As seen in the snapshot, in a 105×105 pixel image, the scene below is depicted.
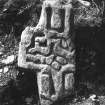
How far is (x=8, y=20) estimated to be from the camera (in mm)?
2254

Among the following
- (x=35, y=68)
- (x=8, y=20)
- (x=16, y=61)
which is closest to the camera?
(x=35, y=68)

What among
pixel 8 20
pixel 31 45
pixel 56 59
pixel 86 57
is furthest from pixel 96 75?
pixel 8 20

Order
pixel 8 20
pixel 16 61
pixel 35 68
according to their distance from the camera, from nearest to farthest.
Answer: pixel 35 68
pixel 16 61
pixel 8 20

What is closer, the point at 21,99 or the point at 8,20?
the point at 21,99

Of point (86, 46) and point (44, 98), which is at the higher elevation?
point (86, 46)

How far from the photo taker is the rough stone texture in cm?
195

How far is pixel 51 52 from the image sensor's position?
1978mm

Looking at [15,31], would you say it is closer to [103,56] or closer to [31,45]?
[31,45]

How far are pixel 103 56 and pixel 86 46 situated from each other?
122 mm

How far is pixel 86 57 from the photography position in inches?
85.1

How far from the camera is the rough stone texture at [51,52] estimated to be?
6.39ft

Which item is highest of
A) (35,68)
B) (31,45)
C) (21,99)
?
(31,45)

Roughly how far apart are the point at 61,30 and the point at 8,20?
43 centimetres

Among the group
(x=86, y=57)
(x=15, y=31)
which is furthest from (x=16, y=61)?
(x=86, y=57)
